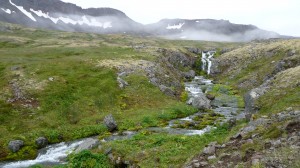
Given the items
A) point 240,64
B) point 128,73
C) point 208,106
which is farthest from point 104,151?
point 240,64

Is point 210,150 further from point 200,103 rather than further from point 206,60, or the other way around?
point 206,60

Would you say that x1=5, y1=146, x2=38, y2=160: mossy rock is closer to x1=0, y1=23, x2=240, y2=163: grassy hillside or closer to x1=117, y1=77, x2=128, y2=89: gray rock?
x1=0, y1=23, x2=240, y2=163: grassy hillside

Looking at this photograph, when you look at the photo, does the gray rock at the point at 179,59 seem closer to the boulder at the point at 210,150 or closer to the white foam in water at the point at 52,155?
the white foam in water at the point at 52,155

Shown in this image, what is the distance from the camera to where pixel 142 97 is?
204ft

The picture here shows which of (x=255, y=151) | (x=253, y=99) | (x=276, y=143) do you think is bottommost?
(x=253, y=99)

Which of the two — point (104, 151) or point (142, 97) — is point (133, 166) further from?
Answer: point (142, 97)

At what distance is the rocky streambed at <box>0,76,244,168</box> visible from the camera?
3681cm

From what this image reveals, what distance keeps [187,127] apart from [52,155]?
19.1m

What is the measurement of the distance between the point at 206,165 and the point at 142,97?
39244 millimetres

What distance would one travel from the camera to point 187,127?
46312mm

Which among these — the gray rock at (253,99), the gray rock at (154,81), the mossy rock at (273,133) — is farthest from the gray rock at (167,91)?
the mossy rock at (273,133)

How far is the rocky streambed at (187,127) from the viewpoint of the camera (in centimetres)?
3681

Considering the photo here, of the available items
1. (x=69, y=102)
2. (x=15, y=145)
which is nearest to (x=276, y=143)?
(x=15, y=145)

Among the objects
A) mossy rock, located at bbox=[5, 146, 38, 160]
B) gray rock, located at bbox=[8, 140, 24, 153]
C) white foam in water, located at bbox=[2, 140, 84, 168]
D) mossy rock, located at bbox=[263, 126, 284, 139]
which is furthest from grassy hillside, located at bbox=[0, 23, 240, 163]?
mossy rock, located at bbox=[263, 126, 284, 139]
